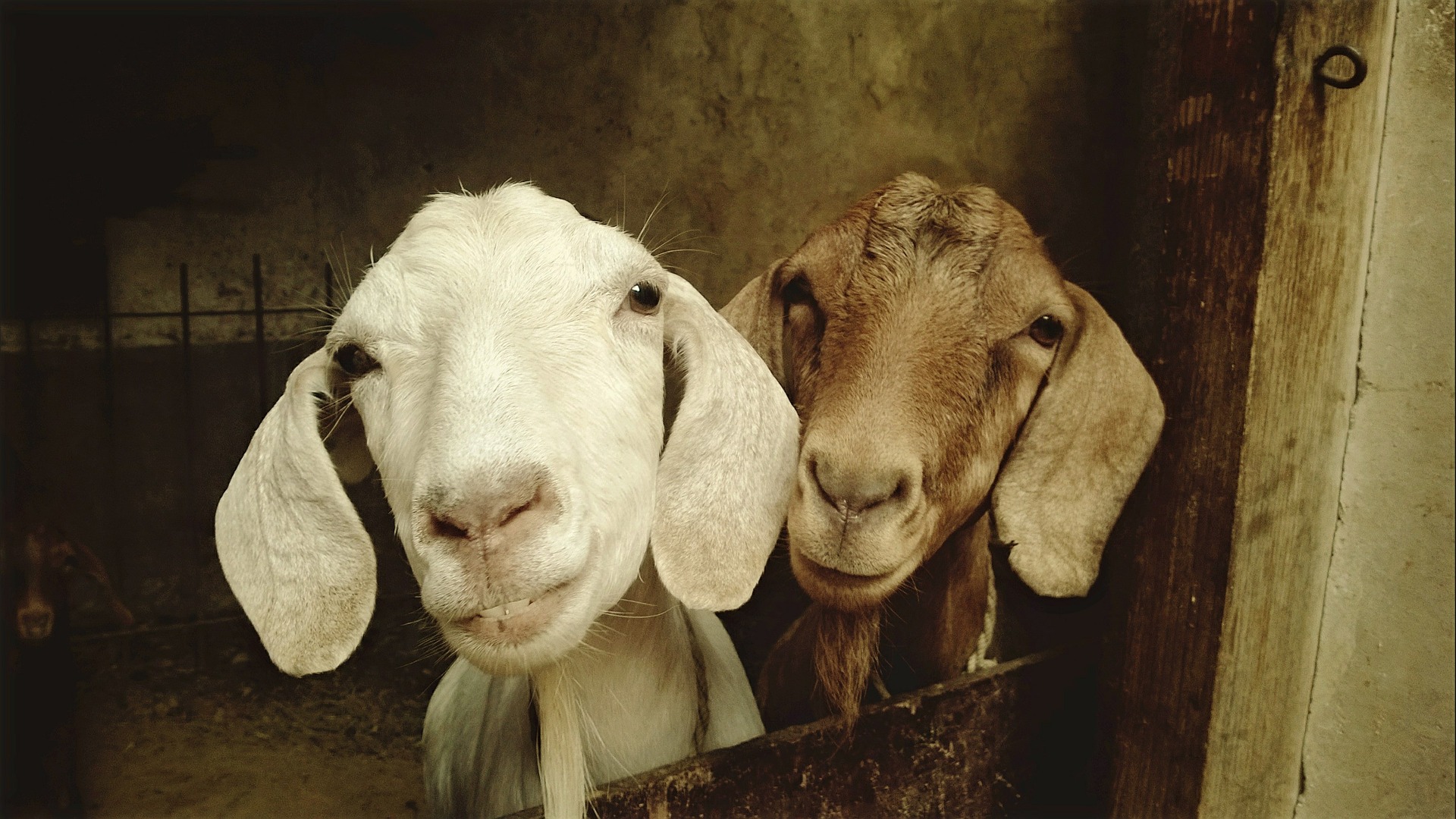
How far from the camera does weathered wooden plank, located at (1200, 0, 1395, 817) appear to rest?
1175 millimetres

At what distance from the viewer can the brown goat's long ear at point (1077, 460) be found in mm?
1262

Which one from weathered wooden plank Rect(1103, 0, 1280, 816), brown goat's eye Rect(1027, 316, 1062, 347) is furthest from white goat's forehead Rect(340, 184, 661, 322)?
weathered wooden plank Rect(1103, 0, 1280, 816)

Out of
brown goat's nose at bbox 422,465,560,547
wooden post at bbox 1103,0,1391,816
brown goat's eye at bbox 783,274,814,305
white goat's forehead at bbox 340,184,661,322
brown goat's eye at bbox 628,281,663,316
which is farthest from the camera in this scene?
brown goat's eye at bbox 783,274,814,305

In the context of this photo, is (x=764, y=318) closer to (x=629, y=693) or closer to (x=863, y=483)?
(x=863, y=483)

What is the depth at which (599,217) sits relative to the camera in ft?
4.89

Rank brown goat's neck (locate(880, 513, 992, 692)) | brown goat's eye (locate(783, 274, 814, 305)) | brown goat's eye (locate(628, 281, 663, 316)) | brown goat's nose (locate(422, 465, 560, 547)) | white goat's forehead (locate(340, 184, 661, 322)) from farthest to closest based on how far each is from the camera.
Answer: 1. brown goat's neck (locate(880, 513, 992, 692))
2. brown goat's eye (locate(783, 274, 814, 305))
3. brown goat's eye (locate(628, 281, 663, 316))
4. white goat's forehead (locate(340, 184, 661, 322))
5. brown goat's nose (locate(422, 465, 560, 547))

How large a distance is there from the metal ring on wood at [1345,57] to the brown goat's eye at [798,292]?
2.90 ft

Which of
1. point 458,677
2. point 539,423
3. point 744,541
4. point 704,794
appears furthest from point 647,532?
point 458,677

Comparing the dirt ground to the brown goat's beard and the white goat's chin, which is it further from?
the brown goat's beard

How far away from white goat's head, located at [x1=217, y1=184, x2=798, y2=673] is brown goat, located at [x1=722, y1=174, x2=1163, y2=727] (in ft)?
0.41

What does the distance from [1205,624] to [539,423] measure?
1224 millimetres

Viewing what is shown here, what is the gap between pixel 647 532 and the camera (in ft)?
3.41

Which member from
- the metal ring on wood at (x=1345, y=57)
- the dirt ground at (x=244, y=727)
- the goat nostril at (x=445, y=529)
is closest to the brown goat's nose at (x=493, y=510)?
the goat nostril at (x=445, y=529)

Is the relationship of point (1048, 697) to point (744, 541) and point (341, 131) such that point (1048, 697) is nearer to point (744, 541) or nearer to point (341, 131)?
point (744, 541)
